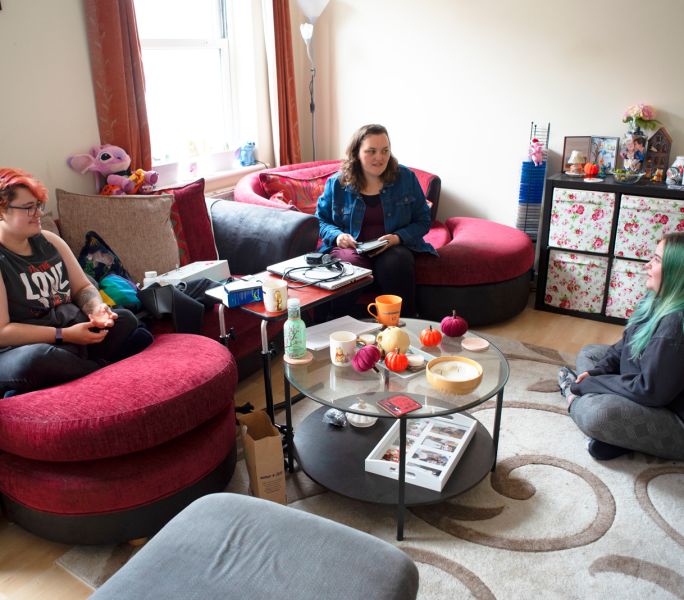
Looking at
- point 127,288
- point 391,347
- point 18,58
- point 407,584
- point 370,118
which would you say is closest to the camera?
point 407,584

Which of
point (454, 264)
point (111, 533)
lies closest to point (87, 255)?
point (111, 533)

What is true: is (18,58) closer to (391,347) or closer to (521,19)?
(391,347)

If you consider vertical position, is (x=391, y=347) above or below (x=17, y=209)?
below

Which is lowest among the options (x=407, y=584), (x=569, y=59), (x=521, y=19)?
(x=407, y=584)

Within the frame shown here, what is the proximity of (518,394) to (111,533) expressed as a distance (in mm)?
1699

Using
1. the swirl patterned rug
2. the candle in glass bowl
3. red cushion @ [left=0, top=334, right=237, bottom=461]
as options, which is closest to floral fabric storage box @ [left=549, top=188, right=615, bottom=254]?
the swirl patterned rug

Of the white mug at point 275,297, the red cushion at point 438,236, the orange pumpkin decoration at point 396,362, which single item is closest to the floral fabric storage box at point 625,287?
the red cushion at point 438,236

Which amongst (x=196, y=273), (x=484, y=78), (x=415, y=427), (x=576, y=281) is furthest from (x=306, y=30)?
(x=415, y=427)

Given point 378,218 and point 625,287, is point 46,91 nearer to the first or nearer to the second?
point 378,218

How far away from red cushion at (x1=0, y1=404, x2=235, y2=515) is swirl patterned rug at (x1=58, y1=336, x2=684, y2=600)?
194 mm

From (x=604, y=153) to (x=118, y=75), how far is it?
101 inches

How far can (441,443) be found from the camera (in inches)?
85.0

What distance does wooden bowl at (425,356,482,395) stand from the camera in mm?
1883

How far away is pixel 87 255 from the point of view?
2562 millimetres
